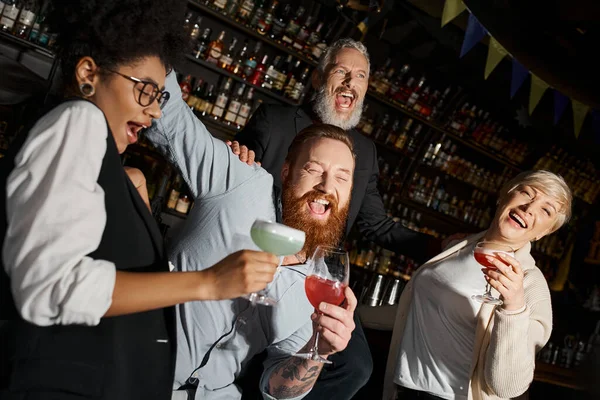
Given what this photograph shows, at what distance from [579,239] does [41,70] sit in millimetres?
4550

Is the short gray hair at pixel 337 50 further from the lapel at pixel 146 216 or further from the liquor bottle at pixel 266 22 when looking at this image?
the lapel at pixel 146 216

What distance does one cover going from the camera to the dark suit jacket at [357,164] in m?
2.56

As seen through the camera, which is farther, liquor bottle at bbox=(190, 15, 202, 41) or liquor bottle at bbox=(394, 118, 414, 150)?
liquor bottle at bbox=(394, 118, 414, 150)

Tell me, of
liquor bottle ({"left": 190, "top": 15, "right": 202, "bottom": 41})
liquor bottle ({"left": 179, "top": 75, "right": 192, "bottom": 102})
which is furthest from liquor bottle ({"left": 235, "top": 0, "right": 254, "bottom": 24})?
→ liquor bottle ({"left": 179, "top": 75, "right": 192, "bottom": 102})

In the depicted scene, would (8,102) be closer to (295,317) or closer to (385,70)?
(295,317)

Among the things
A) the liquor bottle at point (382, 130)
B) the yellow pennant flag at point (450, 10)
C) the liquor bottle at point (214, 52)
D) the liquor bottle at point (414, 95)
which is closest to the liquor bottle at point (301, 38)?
the liquor bottle at point (214, 52)

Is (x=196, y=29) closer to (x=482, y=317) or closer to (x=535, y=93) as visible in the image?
(x=535, y=93)

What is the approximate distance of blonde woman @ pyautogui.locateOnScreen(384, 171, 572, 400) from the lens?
6.24 feet

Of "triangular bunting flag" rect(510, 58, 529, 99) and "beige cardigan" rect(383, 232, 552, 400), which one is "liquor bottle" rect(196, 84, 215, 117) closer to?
"triangular bunting flag" rect(510, 58, 529, 99)

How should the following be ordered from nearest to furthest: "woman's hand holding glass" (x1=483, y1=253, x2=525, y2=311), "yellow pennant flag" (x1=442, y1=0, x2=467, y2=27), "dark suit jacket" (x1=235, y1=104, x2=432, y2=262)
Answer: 1. "woman's hand holding glass" (x1=483, y1=253, x2=525, y2=311)
2. "dark suit jacket" (x1=235, y1=104, x2=432, y2=262)
3. "yellow pennant flag" (x1=442, y1=0, x2=467, y2=27)

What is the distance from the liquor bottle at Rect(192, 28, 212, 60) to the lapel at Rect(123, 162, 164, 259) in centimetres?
281

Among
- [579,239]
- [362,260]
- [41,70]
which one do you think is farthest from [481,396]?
[579,239]

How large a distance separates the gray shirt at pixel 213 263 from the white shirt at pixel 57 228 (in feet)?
1.82

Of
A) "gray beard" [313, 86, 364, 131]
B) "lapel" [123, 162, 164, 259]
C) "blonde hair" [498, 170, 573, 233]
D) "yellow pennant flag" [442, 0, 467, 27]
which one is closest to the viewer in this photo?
"lapel" [123, 162, 164, 259]
